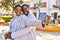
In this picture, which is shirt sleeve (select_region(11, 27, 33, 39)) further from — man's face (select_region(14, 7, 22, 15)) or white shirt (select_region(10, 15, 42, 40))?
man's face (select_region(14, 7, 22, 15))

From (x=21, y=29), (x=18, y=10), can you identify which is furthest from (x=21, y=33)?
(x=18, y=10)

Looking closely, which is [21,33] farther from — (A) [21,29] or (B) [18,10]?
(B) [18,10]

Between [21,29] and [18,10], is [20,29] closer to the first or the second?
[21,29]

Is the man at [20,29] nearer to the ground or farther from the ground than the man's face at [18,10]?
nearer to the ground

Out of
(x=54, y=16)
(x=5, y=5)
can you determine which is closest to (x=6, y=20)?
(x=5, y=5)

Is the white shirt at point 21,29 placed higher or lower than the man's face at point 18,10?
lower

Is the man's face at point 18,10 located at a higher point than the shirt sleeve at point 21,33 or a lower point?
higher

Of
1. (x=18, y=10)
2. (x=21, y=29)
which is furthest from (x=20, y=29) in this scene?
(x=18, y=10)

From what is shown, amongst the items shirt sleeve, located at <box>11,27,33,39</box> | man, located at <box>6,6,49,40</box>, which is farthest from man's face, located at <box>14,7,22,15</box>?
shirt sleeve, located at <box>11,27,33,39</box>

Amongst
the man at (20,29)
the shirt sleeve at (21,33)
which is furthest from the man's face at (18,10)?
the shirt sleeve at (21,33)

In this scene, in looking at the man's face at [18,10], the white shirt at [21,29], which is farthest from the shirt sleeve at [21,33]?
the man's face at [18,10]

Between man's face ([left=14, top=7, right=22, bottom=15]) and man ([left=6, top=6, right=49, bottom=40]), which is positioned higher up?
man's face ([left=14, top=7, right=22, bottom=15])

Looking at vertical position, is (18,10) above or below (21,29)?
above

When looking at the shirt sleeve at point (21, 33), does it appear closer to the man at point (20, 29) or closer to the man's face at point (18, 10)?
the man at point (20, 29)
